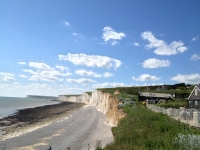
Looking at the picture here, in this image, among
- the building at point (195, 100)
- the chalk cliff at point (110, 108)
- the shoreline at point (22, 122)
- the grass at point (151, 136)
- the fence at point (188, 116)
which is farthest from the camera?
the building at point (195, 100)

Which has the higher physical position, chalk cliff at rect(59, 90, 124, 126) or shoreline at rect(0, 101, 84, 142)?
chalk cliff at rect(59, 90, 124, 126)

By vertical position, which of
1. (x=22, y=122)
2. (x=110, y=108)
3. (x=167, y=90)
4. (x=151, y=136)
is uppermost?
(x=167, y=90)

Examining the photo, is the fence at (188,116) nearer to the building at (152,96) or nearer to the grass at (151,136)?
the grass at (151,136)

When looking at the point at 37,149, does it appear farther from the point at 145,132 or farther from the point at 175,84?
the point at 175,84

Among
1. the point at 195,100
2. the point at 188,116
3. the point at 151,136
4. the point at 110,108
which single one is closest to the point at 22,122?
the point at 110,108

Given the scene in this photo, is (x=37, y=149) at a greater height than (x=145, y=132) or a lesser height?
lesser

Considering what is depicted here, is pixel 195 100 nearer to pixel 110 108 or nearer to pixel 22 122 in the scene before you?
pixel 110 108

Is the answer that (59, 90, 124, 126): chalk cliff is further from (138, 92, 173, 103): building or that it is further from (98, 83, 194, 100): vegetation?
(138, 92, 173, 103): building

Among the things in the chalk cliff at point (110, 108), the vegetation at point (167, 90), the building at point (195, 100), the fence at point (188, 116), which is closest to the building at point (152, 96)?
the vegetation at point (167, 90)

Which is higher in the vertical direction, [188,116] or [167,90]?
[167,90]

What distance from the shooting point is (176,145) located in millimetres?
8609

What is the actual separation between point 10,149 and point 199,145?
17.9 metres

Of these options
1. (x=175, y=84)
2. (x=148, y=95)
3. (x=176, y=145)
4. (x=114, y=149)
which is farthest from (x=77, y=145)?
(x=175, y=84)

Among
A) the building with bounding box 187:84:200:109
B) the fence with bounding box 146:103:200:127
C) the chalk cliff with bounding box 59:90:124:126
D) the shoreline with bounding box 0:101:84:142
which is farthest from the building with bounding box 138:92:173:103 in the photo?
the fence with bounding box 146:103:200:127
